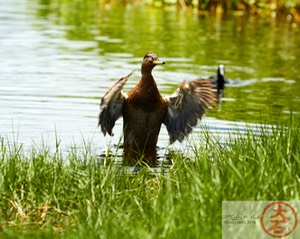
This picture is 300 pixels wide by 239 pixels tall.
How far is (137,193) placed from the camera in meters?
7.23

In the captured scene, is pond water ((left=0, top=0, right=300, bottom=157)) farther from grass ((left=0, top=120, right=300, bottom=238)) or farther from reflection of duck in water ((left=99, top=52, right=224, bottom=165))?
grass ((left=0, top=120, right=300, bottom=238))

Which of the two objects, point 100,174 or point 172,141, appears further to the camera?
point 172,141

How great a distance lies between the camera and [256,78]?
18.9 meters

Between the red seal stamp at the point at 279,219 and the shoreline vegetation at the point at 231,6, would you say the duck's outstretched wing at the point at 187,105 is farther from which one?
the shoreline vegetation at the point at 231,6

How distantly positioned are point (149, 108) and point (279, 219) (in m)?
4.92

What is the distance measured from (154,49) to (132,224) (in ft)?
53.8

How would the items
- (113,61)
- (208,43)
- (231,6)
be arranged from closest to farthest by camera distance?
(113,61) < (208,43) < (231,6)

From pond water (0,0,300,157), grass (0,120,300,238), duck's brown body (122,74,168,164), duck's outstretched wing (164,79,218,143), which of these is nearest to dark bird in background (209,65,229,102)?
pond water (0,0,300,157)

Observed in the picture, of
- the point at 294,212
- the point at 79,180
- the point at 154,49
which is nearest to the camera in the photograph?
the point at 294,212

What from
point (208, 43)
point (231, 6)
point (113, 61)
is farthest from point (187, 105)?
point (231, 6)

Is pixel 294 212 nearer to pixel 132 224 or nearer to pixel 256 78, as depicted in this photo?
pixel 132 224

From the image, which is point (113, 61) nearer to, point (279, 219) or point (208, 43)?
point (208, 43)

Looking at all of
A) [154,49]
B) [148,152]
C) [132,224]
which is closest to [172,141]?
[148,152]

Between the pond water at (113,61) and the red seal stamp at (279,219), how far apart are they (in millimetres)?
1872
